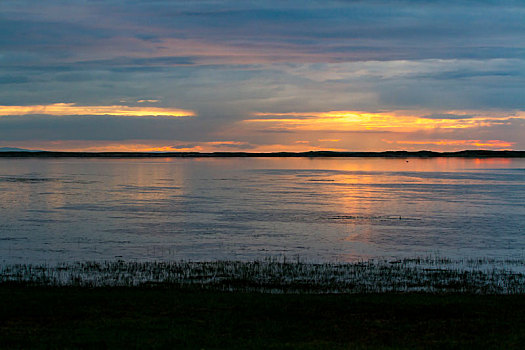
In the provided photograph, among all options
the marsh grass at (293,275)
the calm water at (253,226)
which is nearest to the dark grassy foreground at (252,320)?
the marsh grass at (293,275)

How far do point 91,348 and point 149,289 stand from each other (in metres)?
8.34

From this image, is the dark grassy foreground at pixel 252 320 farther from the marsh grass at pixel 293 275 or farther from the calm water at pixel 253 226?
the calm water at pixel 253 226

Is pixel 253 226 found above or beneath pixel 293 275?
above

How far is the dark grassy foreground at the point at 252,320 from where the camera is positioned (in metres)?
13.2

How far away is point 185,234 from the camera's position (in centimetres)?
3816

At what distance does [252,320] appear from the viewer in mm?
15375

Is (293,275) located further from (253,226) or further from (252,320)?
(253,226)

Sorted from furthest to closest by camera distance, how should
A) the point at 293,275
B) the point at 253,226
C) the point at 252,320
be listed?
the point at 253,226 < the point at 293,275 < the point at 252,320

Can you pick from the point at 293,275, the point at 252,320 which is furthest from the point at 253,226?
the point at 252,320

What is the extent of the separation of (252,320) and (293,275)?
31.7 feet

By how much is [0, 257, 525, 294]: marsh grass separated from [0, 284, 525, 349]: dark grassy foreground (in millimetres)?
3114

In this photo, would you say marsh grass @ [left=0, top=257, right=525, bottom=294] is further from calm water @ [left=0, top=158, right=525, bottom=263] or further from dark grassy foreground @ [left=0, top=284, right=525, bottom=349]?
dark grassy foreground @ [left=0, top=284, right=525, bottom=349]

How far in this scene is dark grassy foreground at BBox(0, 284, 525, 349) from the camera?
43.3 ft

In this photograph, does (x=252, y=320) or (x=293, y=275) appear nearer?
(x=252, y=320)
